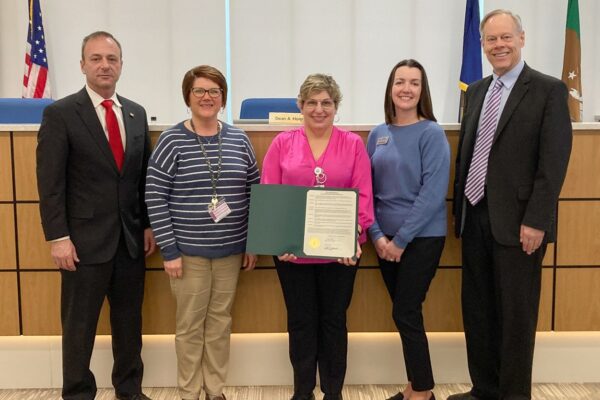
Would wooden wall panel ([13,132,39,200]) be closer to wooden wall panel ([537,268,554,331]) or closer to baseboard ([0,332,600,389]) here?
baseboard ([0,332,600,389])

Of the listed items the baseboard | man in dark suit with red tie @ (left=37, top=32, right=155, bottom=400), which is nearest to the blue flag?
the baseboard

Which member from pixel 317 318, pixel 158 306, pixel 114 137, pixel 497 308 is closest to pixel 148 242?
pixel 158 306

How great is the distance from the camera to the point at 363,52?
17.7 feet

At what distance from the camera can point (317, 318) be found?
88.6 inches

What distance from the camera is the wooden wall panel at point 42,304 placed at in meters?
2.58

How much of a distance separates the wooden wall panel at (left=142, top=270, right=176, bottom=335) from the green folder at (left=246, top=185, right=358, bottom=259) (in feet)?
2.40

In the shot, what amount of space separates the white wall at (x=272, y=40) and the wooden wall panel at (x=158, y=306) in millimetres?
3186

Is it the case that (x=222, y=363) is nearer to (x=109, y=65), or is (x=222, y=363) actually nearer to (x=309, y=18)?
(x=109, y=65)

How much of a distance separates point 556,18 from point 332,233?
469cm

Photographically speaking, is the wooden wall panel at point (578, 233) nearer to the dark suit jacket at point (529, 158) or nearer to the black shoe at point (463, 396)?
the dark suit jacket at point (529, 158)

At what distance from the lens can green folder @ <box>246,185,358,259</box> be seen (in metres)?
2.08

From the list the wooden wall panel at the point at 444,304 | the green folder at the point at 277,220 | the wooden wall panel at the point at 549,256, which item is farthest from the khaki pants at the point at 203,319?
the wooden wall panel at the point at 549,256

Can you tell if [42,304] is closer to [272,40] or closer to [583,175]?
[583,175]

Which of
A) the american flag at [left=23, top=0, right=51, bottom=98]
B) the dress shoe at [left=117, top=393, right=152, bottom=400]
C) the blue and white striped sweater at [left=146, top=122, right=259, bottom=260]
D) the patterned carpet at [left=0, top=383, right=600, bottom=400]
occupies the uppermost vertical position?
the american flag at [left=23, top=0, right=51, bottom=98]
